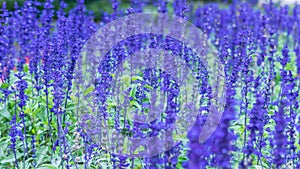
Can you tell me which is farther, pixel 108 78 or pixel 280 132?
pixel 108 78

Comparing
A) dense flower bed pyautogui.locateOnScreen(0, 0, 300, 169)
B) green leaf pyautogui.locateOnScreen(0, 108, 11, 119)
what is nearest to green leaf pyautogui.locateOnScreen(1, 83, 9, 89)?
dense flower bed pyautogui.locateOnScreen(0, 0, 300, 169)

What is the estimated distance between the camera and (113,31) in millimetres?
6977

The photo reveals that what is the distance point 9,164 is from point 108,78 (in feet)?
4.86

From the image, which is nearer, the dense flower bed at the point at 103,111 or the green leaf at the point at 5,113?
the dense flower bed at the point at 103,111

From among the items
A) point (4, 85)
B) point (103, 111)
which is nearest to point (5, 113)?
point (4, 85)

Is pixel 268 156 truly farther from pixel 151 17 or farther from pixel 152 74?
pixel 151 17

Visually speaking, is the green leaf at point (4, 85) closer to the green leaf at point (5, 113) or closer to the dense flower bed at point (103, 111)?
the dense flower bed at point (103, 111)

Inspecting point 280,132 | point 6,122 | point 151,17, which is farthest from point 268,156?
point 151,17

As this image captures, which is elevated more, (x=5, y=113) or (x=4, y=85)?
(x=4, y=85)

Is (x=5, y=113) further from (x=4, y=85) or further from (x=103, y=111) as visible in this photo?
(x=103, y=111)

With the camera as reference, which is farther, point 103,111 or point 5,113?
point 5,113

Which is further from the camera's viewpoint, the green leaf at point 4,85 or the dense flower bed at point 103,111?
the green leaf at point 4,85

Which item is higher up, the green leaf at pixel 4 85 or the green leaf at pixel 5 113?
the green leaf at pixel 4 85

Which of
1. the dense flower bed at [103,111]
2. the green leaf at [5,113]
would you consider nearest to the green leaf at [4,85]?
the dense flower bed at [103,111]
